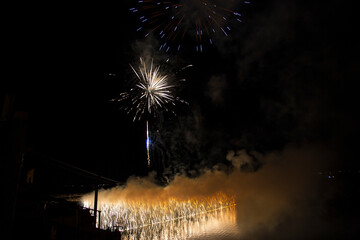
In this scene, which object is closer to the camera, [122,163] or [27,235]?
[27,235]

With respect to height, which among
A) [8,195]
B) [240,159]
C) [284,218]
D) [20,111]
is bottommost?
[284,218]

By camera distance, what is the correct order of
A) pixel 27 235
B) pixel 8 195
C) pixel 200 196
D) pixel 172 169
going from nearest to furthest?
1. pixel 8 195
2. pixel 27 235
3. pixel 200 196
4. pixel 172 169

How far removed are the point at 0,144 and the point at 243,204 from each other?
20489 millimetres

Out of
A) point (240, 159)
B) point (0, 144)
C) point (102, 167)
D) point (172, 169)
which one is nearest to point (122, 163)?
point (102, 167)

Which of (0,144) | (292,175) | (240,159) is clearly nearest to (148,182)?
(240,159)

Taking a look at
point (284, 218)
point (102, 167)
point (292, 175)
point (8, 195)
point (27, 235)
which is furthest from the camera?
point (102, 167)

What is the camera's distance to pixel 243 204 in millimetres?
20828

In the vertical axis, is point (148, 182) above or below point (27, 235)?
above

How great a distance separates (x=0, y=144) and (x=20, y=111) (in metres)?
0.64

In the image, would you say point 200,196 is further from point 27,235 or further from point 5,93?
point 5,93

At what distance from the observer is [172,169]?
2594 cm

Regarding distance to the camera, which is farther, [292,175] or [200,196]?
[292,175]

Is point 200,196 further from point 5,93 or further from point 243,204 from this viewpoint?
point 5,93

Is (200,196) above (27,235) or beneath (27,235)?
above
